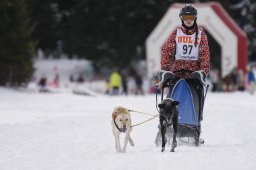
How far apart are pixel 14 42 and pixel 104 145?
931 inches

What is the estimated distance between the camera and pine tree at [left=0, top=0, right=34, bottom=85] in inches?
1320

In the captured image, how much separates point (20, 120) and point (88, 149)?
20.4 ft

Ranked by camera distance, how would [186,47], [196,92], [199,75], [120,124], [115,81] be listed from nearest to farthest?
[120,124] < [199,75] < [186,47] < [196,92] < [115,81]

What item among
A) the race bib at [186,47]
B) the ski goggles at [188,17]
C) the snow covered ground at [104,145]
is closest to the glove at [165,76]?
the race bib at [186,47]

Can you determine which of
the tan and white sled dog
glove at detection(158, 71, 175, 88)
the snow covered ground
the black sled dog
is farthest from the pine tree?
the black sled dog

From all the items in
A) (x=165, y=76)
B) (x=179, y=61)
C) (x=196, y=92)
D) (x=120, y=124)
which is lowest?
(x=120, y=124)

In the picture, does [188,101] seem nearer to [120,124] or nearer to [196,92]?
[196,92]

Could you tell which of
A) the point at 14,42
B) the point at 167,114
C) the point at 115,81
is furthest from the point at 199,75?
the point at 115,81

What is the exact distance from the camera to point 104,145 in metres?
11.5

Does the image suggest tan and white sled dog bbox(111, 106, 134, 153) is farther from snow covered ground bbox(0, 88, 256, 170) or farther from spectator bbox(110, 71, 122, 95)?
spectator bbox(110, 71, 122, 95)

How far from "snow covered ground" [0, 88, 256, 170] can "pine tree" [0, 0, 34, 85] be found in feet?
49.0

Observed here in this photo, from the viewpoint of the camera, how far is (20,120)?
1659 centimetres

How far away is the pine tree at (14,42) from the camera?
1320 inches

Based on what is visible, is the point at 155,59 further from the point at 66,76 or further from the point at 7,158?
the point at 7,158
